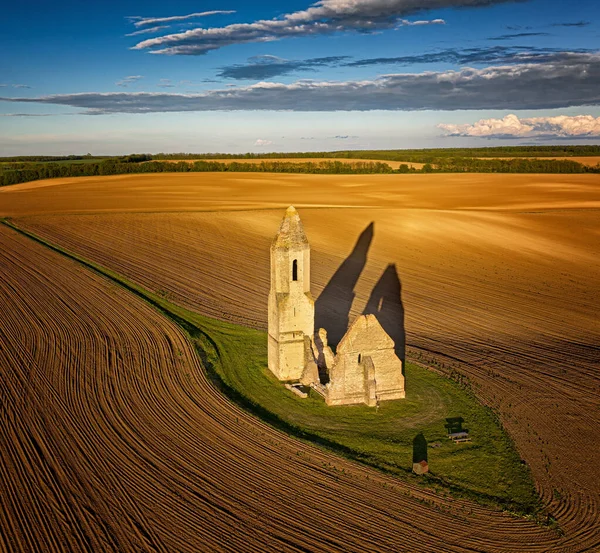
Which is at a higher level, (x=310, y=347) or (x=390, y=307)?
(x=310, y=347)

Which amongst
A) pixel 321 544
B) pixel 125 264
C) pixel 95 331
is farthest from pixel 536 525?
pixel 125 264

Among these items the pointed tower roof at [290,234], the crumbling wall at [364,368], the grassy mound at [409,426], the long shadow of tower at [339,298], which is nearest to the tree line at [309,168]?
the long shadow of tower at [339,298]

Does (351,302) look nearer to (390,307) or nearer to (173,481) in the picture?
(390,307)

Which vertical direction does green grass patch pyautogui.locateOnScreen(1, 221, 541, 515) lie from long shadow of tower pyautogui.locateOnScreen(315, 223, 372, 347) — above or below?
below

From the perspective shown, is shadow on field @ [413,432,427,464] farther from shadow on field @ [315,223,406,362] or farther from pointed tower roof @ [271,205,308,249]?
pointed tower roof @ [271,205,308,249]

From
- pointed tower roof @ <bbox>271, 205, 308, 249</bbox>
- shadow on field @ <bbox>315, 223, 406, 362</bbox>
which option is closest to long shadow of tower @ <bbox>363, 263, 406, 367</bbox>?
shadow on field @ <bbox>315, 223, 406, 362</bbox>

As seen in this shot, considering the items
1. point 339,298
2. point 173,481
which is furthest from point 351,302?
point 173,481

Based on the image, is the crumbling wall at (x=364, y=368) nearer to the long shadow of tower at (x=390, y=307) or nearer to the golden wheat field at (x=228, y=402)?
the golden wheat field at (x=228, y=402)
